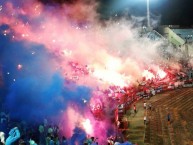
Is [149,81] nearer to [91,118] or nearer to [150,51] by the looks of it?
[150,51]

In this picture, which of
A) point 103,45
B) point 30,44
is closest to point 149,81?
point 103,45

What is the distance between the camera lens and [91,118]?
67.8ft

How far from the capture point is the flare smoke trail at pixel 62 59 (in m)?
19.6

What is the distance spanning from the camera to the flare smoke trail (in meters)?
19.6

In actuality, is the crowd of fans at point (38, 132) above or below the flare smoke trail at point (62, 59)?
below

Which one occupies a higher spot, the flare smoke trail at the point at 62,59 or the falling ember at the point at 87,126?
the flare smoke trail at the point at 62,59

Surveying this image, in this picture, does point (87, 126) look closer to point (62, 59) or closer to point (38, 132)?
point (38, 132)

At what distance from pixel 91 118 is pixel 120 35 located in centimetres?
2370

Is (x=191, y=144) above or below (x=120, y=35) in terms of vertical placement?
below

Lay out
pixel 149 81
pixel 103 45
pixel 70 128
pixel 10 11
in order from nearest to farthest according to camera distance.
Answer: pixel 70 128 → pixel 10 11 → pixel 149 81 → pixel 103 45

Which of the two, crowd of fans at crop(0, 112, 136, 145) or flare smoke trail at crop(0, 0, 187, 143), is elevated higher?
flare smoke trail at crop(0, 0, 187, 143)

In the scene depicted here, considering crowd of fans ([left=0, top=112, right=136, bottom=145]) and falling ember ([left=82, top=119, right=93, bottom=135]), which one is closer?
crowd of fans ([left=0, top=112, right=136, bottom=145])

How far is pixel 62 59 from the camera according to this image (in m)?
34.2

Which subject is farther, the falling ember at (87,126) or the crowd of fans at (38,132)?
the falling ember at (87,126)
